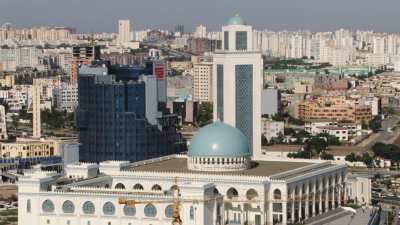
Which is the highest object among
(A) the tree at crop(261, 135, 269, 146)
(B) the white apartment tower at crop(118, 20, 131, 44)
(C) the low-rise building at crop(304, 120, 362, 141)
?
(B) the white apartment tower at crop(118, 20, 131, 44)

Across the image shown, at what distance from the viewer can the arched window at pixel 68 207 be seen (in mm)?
22516

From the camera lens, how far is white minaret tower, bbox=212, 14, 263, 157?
32.1 m

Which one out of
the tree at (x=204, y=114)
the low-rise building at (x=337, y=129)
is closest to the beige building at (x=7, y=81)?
the tree at (x=204, y=114)

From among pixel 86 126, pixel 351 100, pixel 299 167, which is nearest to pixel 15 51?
pixel 351 100

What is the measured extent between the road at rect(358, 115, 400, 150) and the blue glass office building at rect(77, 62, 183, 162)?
39.1 ft

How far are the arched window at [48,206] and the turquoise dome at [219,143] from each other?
11.8 ft

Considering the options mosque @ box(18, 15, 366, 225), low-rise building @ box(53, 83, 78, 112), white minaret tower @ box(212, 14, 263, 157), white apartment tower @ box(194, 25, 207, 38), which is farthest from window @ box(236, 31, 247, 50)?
white apartment tower @ box(194, 25, 207, 38)

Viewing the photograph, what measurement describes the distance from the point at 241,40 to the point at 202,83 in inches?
999

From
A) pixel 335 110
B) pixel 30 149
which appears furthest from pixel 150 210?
pixel 335 110

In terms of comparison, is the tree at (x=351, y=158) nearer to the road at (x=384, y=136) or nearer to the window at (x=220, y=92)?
the road at (x=384, y=136)

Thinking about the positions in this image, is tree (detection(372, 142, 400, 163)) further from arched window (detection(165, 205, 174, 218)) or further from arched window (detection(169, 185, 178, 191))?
arched window (detection(165, 205, 174, 218))

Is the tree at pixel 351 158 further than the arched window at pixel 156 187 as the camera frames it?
Yes

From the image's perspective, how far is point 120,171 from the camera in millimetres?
25172

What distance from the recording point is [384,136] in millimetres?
47000
